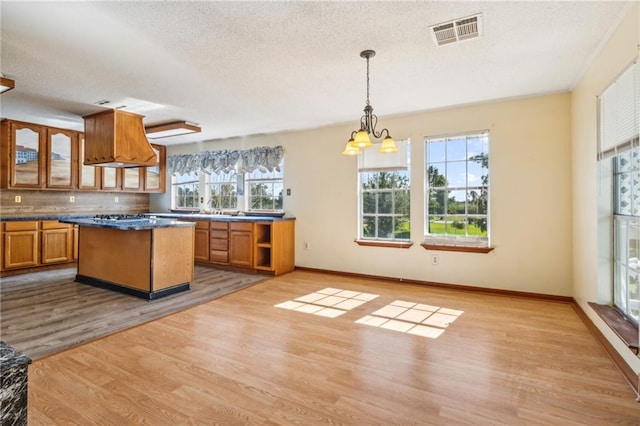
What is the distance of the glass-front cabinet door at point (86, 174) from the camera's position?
602 cm

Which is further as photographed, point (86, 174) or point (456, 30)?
point (86, 174)

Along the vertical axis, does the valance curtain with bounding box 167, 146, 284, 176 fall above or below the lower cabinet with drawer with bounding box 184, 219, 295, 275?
above

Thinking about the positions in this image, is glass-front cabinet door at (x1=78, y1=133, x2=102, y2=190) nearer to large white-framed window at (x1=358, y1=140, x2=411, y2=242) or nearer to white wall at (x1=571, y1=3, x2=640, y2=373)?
large white-framed window at (x1=358, y1=140, x2=411, y2=242)

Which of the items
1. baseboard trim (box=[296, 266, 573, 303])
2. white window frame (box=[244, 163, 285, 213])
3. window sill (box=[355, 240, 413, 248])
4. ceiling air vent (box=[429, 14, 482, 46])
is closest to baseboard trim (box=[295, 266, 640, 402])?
baseboard trim (box=[296, 266, 573, 303])

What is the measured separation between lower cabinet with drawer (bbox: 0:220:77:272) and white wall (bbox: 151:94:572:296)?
15.0ft

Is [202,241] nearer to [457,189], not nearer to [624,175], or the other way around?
[457,189]

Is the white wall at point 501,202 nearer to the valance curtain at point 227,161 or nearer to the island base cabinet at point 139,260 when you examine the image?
the valance curtain at point 227,161

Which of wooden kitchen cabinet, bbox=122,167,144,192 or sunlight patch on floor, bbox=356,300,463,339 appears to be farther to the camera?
wooden kitchen cabinet, bbox=122,167,144,192

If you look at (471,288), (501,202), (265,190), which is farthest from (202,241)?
(501,202)

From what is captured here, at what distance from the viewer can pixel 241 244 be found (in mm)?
5598

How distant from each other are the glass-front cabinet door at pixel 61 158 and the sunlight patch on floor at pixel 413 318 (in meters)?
5.85

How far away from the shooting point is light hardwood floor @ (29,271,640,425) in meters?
1.82

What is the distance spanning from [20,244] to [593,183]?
775 cm

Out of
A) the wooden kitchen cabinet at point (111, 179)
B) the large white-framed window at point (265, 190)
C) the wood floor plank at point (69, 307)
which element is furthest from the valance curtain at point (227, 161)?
the wood floor plank at point (69, 307)
